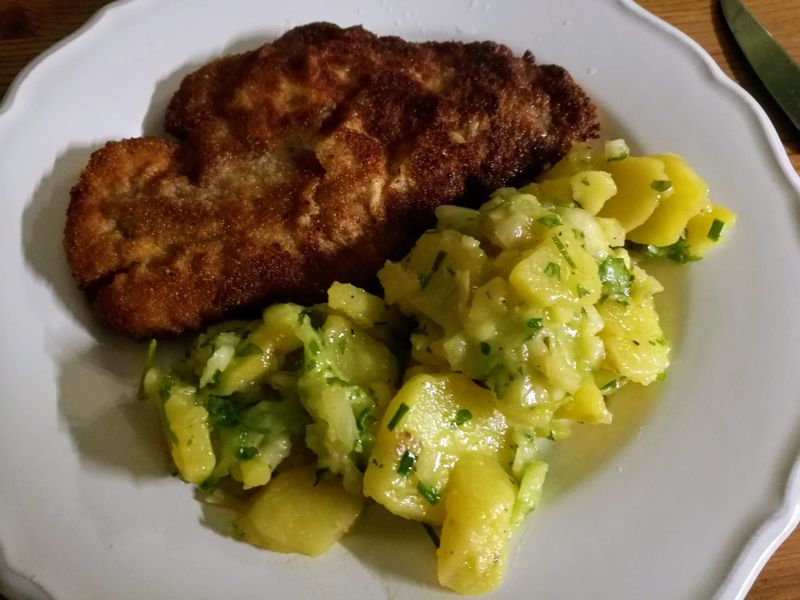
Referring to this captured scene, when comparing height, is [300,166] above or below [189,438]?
above

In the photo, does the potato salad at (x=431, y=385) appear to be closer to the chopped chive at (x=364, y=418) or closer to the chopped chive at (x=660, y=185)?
the chopped chive at (x=364, y=418)

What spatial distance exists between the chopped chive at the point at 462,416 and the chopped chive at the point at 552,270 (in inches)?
13.9

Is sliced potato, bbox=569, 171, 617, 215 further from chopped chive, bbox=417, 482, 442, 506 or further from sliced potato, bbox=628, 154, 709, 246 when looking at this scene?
chopped chive, bbox=417, 482, 442, 506

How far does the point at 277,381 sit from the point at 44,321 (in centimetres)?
61

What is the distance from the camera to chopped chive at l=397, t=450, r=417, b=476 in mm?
1598

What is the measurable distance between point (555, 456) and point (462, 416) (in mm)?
396

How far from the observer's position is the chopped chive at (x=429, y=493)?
1.61 metres

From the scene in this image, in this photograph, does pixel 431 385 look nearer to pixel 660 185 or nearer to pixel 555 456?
pixel 555 456

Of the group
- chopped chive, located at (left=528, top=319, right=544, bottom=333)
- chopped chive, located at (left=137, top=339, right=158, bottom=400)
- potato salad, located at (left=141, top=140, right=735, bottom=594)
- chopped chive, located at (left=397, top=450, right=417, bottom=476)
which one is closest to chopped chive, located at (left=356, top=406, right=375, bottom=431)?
potato salad, located at (left=141, top=140, right=735, bottom=594)

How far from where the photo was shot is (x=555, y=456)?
193cm

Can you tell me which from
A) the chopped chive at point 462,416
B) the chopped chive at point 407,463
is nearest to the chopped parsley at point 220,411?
the chopped chive at point 407,463

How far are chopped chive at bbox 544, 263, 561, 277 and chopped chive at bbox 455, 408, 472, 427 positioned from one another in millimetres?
354

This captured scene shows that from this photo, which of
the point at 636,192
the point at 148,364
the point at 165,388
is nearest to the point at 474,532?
the point at 165,388

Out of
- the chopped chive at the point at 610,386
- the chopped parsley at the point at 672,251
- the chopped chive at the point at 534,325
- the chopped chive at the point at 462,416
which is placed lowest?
the chopped chive at the point at 610,386
